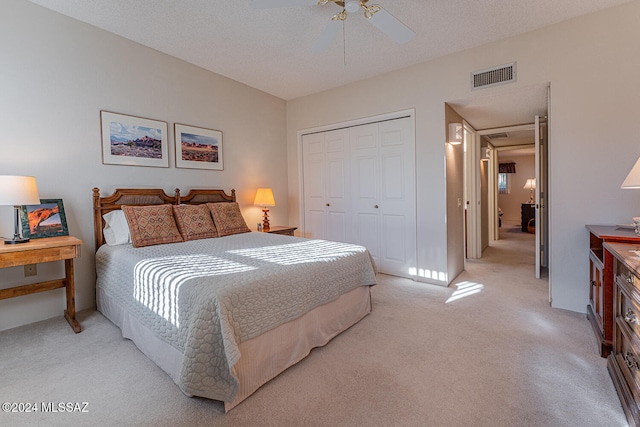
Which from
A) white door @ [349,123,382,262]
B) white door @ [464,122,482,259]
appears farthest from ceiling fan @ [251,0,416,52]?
white door @ [464,122,482,259]

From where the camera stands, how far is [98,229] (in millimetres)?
3039

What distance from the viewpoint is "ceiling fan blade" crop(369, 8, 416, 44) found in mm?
2314

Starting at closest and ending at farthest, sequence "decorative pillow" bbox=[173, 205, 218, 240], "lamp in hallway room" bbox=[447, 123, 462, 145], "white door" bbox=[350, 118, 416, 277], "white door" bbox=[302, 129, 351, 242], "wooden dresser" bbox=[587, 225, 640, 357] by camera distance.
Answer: "wooden dresser" bbox=[587, 225, 640, 357] < "decorative pillow" bbox=[173, 205, 218, 240] < "lamp in hallway room" bbox=[447, 123, 462, 145] < "white door" bbox=[350, 118, 416, 277] < "white door" bbox=[302, 129, 351, 242]

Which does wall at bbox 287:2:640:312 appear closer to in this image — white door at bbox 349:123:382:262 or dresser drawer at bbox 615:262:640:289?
white door at bbox 349:123:382:262

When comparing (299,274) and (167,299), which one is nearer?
(167,299)

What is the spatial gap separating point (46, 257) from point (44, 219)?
0.55m

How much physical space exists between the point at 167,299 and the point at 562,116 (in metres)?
3.69

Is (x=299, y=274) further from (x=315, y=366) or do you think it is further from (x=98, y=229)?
(x=98, y=229)

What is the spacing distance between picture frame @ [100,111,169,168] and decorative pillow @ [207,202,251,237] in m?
0.79

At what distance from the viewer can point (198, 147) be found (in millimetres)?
3914

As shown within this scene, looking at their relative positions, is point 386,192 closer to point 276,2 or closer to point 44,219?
point 276,2

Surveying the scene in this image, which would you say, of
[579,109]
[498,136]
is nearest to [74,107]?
[579,109]

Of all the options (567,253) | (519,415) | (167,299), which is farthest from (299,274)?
(567,253)

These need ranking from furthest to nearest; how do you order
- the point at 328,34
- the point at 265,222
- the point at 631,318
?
the point at 265,222
the point at 328,34
the point at 631,318
